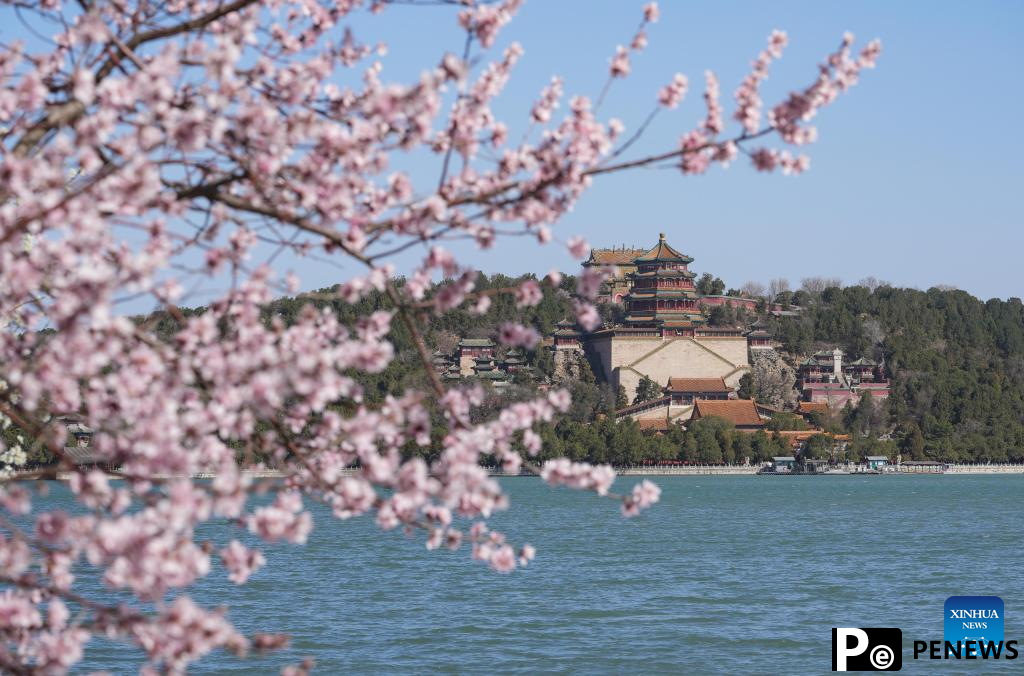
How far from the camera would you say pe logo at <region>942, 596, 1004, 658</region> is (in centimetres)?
1812

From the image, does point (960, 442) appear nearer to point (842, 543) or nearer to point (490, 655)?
point (842, 543)

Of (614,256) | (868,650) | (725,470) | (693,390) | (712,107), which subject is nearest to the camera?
(712,107)

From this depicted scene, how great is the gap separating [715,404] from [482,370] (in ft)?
46.2

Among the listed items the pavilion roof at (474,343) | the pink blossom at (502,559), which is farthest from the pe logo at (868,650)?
the pavilion roof at (474,343)

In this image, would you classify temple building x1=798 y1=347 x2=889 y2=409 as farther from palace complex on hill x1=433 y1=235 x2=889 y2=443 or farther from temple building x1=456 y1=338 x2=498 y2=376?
temple building x1=456 y1=338 x2=498 y2=376

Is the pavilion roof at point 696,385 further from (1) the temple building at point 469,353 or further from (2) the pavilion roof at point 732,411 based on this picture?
(1) the temple building at point 469,353

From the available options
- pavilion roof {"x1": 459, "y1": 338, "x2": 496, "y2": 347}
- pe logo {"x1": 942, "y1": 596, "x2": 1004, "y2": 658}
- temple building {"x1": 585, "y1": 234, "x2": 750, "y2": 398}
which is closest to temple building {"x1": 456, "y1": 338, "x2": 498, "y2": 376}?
pavilion roof {"x1": 459, "y1": 338, "x2": 496, "y2": 347}

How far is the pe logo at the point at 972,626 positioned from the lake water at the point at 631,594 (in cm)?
32

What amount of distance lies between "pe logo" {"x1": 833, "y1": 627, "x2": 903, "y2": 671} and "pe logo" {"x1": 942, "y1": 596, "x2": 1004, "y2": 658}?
701 millimetres

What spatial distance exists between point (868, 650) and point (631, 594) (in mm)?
6973

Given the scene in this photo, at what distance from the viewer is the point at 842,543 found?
35.2 metres

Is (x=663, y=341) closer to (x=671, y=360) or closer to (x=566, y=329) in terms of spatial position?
(x=671, y=360)

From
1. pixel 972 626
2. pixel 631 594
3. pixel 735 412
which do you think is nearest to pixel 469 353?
pixel 735 412

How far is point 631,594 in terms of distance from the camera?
2436 cm
